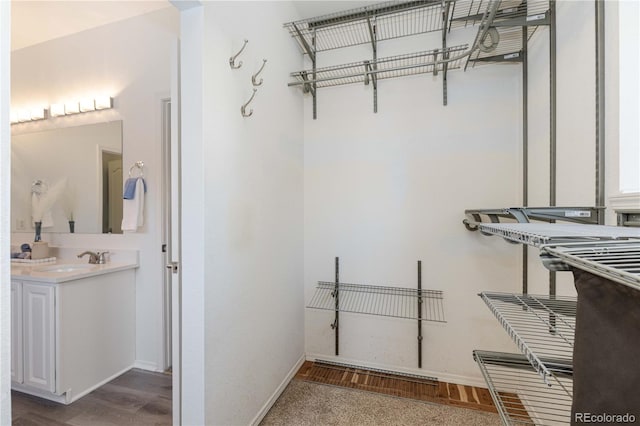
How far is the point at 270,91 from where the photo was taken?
1.86 metres

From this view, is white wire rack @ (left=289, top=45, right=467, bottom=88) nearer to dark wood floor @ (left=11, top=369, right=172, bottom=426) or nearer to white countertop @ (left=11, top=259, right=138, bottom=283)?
white countertop @ (left=11, top=259, right=138, bottom=283)

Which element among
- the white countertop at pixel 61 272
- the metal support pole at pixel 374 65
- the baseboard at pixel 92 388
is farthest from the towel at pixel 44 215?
the metal support pole at pixel 374 65

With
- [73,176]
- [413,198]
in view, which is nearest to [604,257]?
[413,198]

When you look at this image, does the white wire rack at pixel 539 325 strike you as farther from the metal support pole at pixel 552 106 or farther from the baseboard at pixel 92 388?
the baseboard at pixel 92 388

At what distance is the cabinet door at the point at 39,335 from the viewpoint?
1811 millimetres

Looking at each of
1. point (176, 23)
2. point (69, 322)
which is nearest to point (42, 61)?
point (176, 23)

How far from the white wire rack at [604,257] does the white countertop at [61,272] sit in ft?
8.42

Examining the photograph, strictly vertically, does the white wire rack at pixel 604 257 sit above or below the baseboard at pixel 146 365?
above

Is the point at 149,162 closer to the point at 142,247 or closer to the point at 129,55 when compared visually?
the point at 142,247

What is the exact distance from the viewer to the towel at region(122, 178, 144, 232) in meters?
2.21

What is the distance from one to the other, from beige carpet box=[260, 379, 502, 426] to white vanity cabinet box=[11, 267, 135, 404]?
4.50 ft

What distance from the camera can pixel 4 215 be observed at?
572 mm

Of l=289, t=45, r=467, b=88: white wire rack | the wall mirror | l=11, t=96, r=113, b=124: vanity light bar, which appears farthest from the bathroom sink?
l=289, t=45, r=467, b=88: white wire rack

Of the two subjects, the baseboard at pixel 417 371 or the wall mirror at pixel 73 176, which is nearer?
the baseboard at pixel 417 371
